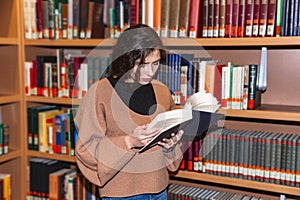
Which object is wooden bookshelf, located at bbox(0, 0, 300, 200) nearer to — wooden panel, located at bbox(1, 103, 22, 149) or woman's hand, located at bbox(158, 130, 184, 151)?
wooden panel, located at bbox(1, 103, 22, 149)

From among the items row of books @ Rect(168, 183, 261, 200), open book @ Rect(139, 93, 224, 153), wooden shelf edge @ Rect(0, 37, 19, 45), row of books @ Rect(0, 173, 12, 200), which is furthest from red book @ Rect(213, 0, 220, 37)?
row of books @ Rect(0, 173, 12, 200)

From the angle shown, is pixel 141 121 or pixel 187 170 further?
pixel 187 170

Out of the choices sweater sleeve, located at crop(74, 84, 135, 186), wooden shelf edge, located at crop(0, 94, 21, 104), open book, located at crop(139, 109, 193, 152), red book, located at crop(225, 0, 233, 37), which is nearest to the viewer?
open book, located at crop(139, 109, 193, 152)

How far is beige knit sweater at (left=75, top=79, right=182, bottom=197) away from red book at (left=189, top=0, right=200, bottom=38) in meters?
0.38

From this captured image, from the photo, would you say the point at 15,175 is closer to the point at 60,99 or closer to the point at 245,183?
the point at 60,99

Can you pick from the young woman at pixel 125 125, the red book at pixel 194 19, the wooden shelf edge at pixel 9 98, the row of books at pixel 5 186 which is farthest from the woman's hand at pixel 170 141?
the row of books at pixel 5 186

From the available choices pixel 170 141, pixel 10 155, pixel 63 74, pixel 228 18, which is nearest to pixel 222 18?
pixel 228 18

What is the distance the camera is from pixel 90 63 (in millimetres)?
1954

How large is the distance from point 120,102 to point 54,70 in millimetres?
698

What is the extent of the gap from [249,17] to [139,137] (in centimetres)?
69

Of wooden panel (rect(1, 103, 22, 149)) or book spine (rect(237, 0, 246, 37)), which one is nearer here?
book spine (rect(237, 0, 246, 37))

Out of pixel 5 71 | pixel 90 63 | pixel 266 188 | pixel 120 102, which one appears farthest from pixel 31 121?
pixel 266 188

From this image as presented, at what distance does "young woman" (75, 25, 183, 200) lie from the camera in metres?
1.46

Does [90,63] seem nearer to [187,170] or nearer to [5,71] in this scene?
[5,71]
